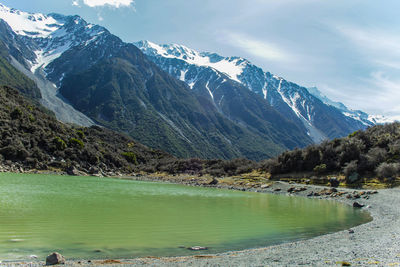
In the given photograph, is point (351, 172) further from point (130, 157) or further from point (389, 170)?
point (130, 157)

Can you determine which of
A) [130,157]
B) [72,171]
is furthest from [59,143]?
[130,157]

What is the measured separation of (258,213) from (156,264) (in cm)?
1543

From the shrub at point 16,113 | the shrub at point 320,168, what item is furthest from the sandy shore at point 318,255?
the shrub at point 16,113

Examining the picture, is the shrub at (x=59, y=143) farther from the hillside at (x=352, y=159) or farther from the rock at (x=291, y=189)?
the rock at (x=291, y=189)

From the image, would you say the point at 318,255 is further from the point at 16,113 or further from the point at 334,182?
the point at 16,113

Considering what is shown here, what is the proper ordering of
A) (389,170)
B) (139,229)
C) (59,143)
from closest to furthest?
(139,229)
(389,170)
(59,143)

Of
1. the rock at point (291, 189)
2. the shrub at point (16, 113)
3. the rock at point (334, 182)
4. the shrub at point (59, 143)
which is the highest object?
the shrub at point (16, 113)

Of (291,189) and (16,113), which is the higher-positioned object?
(16,113)

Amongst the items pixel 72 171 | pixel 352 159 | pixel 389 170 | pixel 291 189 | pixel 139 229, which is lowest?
pixel 291 189

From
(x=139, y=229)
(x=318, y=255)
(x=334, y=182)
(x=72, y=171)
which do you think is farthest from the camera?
(x=72, y=171)

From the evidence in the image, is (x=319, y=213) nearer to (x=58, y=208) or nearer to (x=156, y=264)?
(x=156, y=264)

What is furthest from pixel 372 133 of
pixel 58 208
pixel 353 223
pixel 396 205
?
pixel 58 208

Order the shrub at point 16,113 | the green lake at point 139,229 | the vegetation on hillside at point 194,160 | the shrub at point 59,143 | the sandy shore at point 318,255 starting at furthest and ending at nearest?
the shrub at point 59,143, the shrub at point 16,113, the vegetation on hillside at point 194,160, the green lake at point 139,229, the sandy shore at point 318,255

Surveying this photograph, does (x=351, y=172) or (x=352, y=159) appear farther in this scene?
(x=352, y=159)
